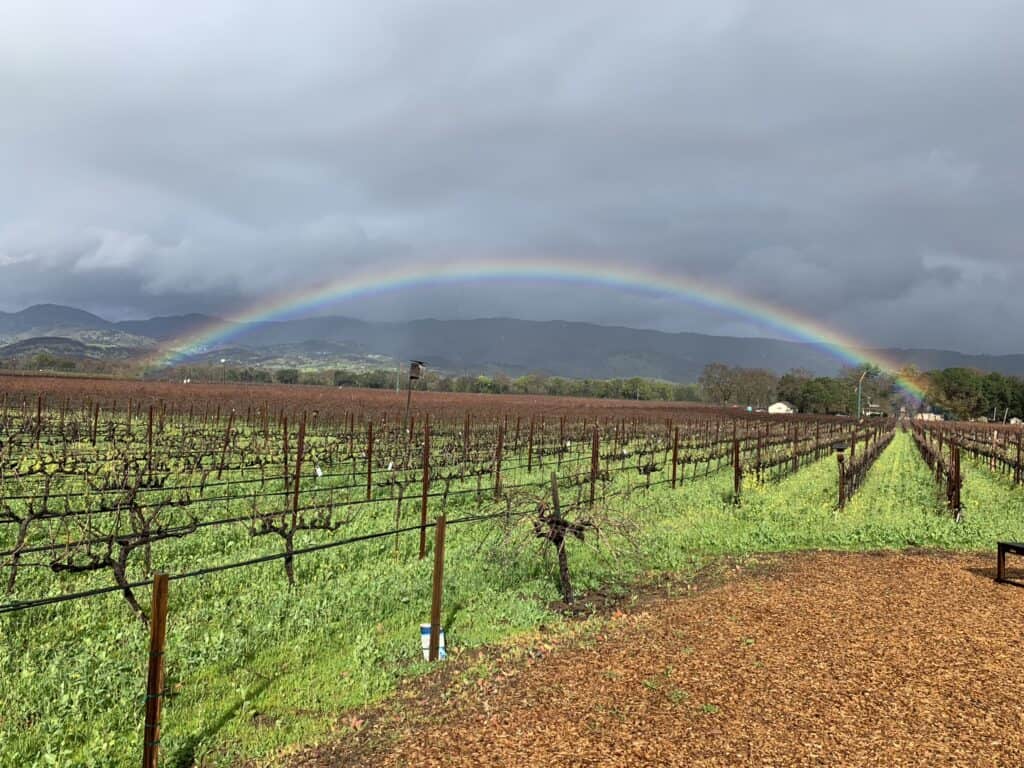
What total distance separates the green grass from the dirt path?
0.87m

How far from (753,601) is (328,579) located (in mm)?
5315

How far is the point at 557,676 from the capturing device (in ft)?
17.4

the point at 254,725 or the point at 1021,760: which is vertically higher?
the point at 1021,760

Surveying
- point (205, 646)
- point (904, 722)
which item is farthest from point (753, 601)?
point (205, 646)

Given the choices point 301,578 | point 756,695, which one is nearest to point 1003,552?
point 756,695

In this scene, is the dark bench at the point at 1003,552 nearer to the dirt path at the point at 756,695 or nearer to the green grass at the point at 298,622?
the dirt path at the point at 756,695

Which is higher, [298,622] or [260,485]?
[298,622]

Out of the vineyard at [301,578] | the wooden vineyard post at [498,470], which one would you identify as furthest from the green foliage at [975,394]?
the wooden vineyard post at [498,470]

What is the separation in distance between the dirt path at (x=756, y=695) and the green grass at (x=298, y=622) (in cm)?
87

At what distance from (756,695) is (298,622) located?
4.47 m

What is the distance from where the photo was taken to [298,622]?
6.65m

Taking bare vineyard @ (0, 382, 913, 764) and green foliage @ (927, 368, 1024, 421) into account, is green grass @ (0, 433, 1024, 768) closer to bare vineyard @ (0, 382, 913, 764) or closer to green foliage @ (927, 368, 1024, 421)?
bare vineyard @ (0, 382, 913, 764)

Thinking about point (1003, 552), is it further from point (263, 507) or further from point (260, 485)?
point (260, 485)

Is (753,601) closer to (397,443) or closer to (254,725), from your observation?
(254,725)
